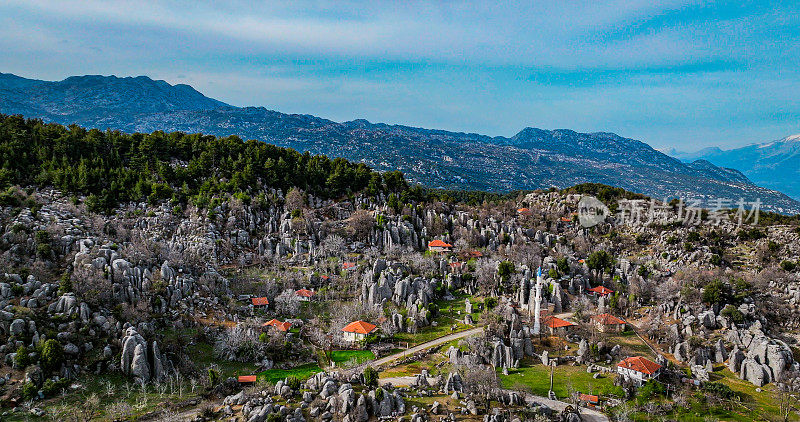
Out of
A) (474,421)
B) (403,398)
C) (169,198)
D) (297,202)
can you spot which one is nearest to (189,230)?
(169,198)

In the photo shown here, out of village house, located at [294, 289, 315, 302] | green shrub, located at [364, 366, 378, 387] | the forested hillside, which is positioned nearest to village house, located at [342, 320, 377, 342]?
village house, located at [294, 289, 315, 302]

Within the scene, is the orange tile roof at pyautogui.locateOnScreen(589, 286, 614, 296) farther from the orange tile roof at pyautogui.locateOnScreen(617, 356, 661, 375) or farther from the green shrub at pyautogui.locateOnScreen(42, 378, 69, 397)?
the green shrub at pyautogui.locateOnScreen(42, 378, 69, 397)

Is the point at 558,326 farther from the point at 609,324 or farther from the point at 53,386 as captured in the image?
the point at 53,386

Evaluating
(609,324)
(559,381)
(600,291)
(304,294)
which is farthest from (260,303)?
(600,291)

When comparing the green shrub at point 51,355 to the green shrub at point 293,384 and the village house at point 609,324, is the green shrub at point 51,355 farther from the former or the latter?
the village house at point 609,324

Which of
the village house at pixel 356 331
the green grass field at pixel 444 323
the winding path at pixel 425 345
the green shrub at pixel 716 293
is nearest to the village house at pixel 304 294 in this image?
the village house at pixel 356 331
